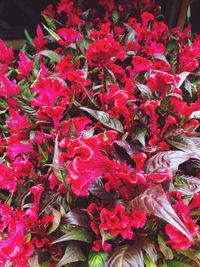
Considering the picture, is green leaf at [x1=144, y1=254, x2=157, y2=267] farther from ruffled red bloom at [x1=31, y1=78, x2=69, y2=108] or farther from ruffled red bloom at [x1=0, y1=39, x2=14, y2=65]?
ruffled red bloom at [x1=0, y1=39, x2=14, y2=65]

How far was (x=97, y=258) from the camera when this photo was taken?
0.65 metres

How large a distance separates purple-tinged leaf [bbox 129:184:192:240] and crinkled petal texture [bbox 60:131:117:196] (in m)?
0.12

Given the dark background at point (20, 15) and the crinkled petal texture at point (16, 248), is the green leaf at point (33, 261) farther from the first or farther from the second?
the dark background at point (20, 15)

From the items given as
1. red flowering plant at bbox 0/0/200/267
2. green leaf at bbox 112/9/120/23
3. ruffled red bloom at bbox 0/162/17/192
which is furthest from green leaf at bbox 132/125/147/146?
green leaf at bbox 112/9/120/23

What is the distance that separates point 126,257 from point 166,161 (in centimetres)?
28

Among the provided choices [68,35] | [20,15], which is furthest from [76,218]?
[20,15]

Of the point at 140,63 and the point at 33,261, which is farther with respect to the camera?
the point at 140,63

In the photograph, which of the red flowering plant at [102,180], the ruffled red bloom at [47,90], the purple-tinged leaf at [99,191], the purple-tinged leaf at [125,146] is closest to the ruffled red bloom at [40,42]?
A: the red flowering plant at [102,180]

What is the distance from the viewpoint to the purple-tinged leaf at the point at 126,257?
24.5 inches

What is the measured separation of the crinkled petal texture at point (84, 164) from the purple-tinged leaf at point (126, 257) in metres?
0.20

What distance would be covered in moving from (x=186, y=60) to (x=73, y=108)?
2.29ft

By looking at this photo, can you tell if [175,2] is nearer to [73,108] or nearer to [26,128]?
[73,108]

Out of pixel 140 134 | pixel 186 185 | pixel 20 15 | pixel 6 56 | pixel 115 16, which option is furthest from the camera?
pixel 20 15

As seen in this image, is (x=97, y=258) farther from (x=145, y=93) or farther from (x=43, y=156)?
(x=145, y=93)
